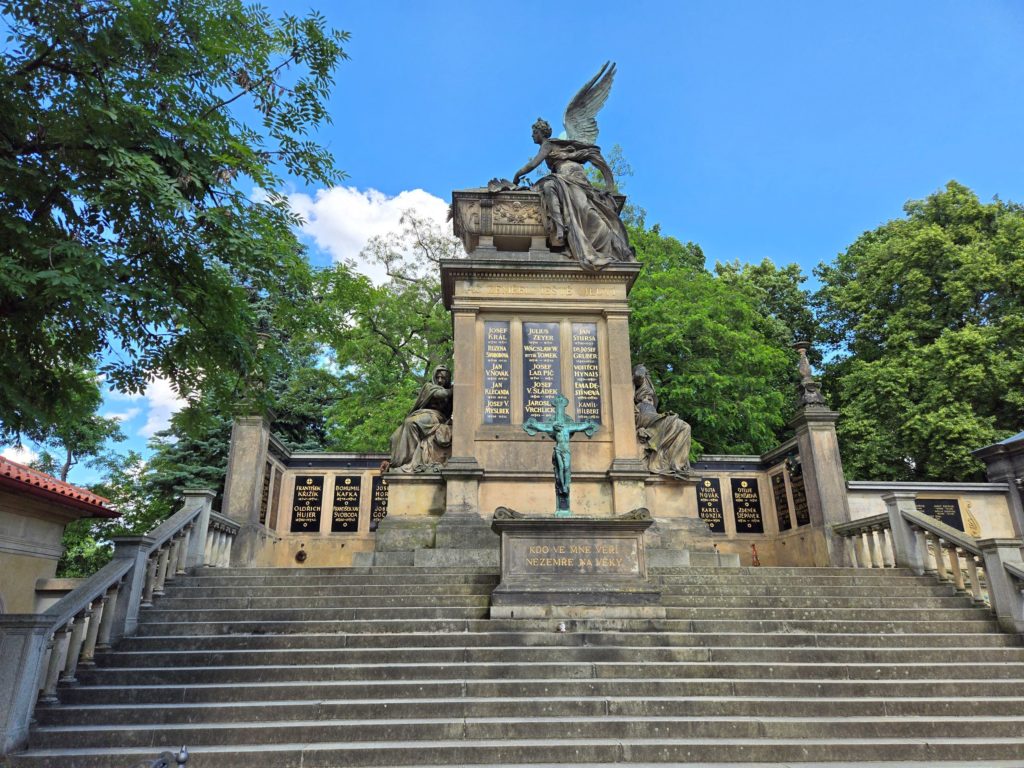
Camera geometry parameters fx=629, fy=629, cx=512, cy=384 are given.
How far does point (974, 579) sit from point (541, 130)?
1201 centimetres

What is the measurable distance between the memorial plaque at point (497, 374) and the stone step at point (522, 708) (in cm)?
635

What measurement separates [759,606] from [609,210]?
28.9 ft

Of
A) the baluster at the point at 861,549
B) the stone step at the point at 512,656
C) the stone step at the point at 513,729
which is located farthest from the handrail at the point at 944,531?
the stone step at the point at 513,729

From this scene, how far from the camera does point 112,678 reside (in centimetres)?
637

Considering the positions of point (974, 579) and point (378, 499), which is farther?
point (378, 499)

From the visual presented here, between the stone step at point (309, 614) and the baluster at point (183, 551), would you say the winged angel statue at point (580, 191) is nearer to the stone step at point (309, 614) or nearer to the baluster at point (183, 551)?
the stone step at point (309, 614)

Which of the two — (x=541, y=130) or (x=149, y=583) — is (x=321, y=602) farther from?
→ (x=541, y=130)

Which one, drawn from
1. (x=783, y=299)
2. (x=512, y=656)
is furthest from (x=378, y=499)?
(x=783, y=299)

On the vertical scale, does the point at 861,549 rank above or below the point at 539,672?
above

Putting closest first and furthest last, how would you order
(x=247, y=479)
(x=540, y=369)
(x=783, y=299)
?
(x=540, y=369), (x=247, y=479), (x=783, y=299)

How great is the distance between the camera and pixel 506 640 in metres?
7.09

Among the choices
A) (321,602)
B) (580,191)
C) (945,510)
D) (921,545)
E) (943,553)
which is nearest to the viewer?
(321,602)

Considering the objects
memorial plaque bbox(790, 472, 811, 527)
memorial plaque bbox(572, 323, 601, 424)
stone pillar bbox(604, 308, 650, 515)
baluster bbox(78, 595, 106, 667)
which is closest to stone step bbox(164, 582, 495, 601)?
baluster bbox(78, 595, 106, 667)

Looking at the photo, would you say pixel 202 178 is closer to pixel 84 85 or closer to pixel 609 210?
pixel 84 85
